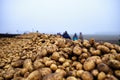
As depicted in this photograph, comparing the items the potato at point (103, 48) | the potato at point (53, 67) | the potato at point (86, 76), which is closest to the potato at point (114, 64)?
the potato at point (86, 76)

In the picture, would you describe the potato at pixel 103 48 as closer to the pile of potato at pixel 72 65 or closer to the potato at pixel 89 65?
the pile of potato at pixel 72 65

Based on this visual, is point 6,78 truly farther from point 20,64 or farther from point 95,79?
point 95,79

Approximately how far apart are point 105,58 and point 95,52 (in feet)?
0.76

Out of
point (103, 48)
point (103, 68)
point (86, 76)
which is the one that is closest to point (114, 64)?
point (103, 68)

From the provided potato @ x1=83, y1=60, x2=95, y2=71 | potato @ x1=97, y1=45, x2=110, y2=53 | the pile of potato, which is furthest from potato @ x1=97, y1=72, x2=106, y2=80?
potato @ x1=97, y1=45, x2=110, y2=53

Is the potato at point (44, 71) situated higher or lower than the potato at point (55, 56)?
lower

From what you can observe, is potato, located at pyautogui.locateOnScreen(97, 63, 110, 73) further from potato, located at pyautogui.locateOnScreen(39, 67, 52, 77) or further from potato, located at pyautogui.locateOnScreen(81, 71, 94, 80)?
potato, located at pyautogui.locateOnScreen(39, 67, 52, 77)

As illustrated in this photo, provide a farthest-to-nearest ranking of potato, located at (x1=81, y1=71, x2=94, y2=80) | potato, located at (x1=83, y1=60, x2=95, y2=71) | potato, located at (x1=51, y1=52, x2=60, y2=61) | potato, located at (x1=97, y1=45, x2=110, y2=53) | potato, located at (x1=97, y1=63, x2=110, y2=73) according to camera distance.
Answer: potato, located at (x1=97, y1=45, x2=110, y2=53) → potato, located at (x1=51, y1=52, x2=60, y2=61) → potato, located at (x1=83, y1=60, x2=95, y2=71) → potato, located at (x1=97, y1=63, x2=110, y2=73) → potato, located at (x1=81, y1=71, x2=94, y2=80)

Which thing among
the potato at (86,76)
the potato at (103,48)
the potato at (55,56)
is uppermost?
the potato at (103,48)

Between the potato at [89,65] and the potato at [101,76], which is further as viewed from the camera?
the potato at [89,65]

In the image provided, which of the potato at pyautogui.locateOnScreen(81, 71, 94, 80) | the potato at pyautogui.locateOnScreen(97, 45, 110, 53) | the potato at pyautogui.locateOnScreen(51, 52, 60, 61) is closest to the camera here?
the potato at pyautogui.locateOnScreen(81, 71, 94, 80)

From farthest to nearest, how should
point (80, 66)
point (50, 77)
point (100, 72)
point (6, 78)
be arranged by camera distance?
point (6, 78), point (80, 66), point (100, 72), point (50, 77)

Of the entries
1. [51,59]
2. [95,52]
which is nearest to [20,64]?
[51,59]

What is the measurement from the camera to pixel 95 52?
105 inches
